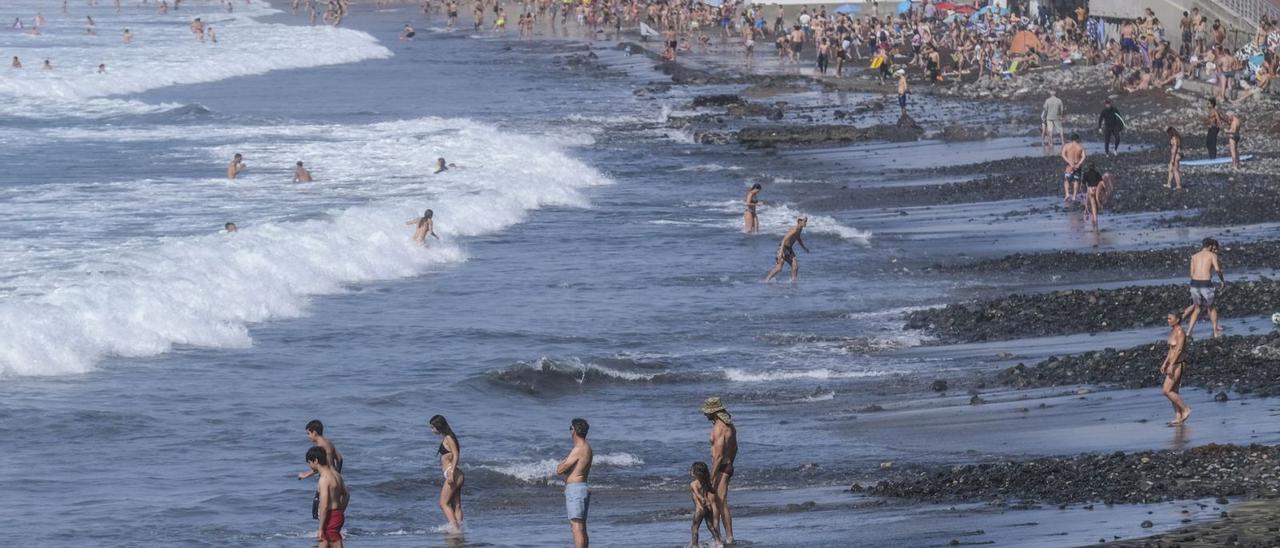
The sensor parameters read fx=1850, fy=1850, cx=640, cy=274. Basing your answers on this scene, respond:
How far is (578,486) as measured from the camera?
12883mm

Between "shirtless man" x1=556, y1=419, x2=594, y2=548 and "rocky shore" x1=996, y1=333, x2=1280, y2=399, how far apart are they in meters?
6.50

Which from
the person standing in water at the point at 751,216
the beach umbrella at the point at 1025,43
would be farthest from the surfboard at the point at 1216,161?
the beach umbrella at the point at 1025,43

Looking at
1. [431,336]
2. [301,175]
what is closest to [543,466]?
[431,336]

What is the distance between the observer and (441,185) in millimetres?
40000

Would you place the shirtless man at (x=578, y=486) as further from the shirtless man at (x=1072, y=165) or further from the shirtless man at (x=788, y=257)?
the shirtless man at (x=1072, y=165)

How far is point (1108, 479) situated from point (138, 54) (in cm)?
A: 7233

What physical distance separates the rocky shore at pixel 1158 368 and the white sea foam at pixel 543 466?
13.8 feet

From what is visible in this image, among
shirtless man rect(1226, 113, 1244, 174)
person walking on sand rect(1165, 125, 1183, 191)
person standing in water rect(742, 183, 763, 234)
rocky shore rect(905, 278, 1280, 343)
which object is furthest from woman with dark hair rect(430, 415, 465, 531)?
shirtless man rect(1226, 113, 1244, 174)

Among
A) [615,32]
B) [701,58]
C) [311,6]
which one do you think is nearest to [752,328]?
[701,58]

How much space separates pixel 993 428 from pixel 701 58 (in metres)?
58.3

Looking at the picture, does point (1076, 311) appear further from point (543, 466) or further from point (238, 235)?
point (238, 235)

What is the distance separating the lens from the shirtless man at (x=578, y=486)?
12.7 m

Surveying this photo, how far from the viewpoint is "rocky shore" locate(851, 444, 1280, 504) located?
1264 centimetres

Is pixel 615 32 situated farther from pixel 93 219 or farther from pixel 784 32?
pixel 93 219
